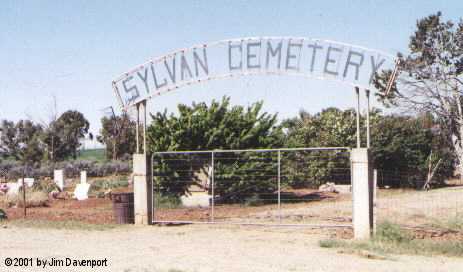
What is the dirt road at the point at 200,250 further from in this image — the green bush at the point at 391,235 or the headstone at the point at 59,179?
the headstone at the point at 59,179

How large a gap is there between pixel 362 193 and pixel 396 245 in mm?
1693

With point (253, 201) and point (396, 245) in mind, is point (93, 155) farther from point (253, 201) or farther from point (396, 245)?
point (396, 245)

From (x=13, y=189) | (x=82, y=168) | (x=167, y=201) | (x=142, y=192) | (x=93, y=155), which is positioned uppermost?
(x=93, y=155)

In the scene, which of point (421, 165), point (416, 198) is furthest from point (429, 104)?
point (416, 198)

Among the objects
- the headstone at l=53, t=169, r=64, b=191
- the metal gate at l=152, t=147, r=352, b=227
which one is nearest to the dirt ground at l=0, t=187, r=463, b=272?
the metal gate at l=152, t=147, r=352, b=227

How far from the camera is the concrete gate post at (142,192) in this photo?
15055 mm

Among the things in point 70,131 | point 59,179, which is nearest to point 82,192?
point 59,179

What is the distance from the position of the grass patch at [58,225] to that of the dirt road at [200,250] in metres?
0.43

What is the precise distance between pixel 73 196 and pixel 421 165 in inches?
674

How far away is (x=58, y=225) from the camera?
49.1 feet

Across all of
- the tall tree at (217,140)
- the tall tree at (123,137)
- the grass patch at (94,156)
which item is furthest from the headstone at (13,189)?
the grass patch at (94,156)

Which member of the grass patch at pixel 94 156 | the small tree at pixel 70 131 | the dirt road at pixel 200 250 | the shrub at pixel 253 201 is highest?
the small tree at pixel 70 131

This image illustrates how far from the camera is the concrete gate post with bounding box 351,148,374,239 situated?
12.6m

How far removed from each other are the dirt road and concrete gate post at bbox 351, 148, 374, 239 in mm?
897
